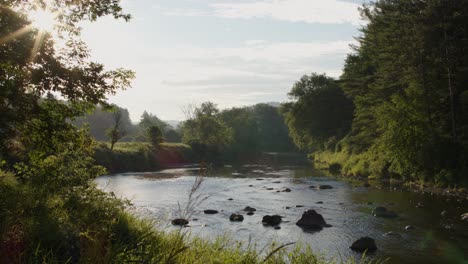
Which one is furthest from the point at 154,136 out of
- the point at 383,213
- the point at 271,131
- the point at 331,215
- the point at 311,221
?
the point at 271,131

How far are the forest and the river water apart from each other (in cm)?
189

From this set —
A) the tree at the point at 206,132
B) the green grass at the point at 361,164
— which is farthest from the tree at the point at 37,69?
the tree at the point at 206,132

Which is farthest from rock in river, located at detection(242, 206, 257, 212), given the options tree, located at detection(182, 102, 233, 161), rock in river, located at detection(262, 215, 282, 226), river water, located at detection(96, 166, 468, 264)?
tree, located at detection(182, 102, 233, 161)

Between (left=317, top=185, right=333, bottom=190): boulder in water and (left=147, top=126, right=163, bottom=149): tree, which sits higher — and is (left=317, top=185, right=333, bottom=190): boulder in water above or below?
below

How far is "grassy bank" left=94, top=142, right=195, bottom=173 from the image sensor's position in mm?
59375

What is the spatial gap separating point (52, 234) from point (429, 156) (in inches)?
1264

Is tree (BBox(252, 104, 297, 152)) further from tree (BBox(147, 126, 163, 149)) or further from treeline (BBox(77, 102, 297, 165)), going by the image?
tree (BBox(147, 126, 163, 149))

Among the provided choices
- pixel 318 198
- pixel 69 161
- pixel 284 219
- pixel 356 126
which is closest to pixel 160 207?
pixel 284 219

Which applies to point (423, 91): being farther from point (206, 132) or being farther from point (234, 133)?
point (234, 133)

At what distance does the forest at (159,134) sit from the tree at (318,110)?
0.66ft

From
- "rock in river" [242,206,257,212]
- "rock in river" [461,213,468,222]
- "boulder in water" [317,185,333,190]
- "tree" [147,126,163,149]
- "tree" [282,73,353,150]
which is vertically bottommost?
"rock in river" [242,206,257,212]

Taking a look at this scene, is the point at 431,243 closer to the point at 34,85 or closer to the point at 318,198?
the point at 318,198

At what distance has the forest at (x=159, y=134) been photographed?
8.96 metres

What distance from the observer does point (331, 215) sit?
84.5ft
